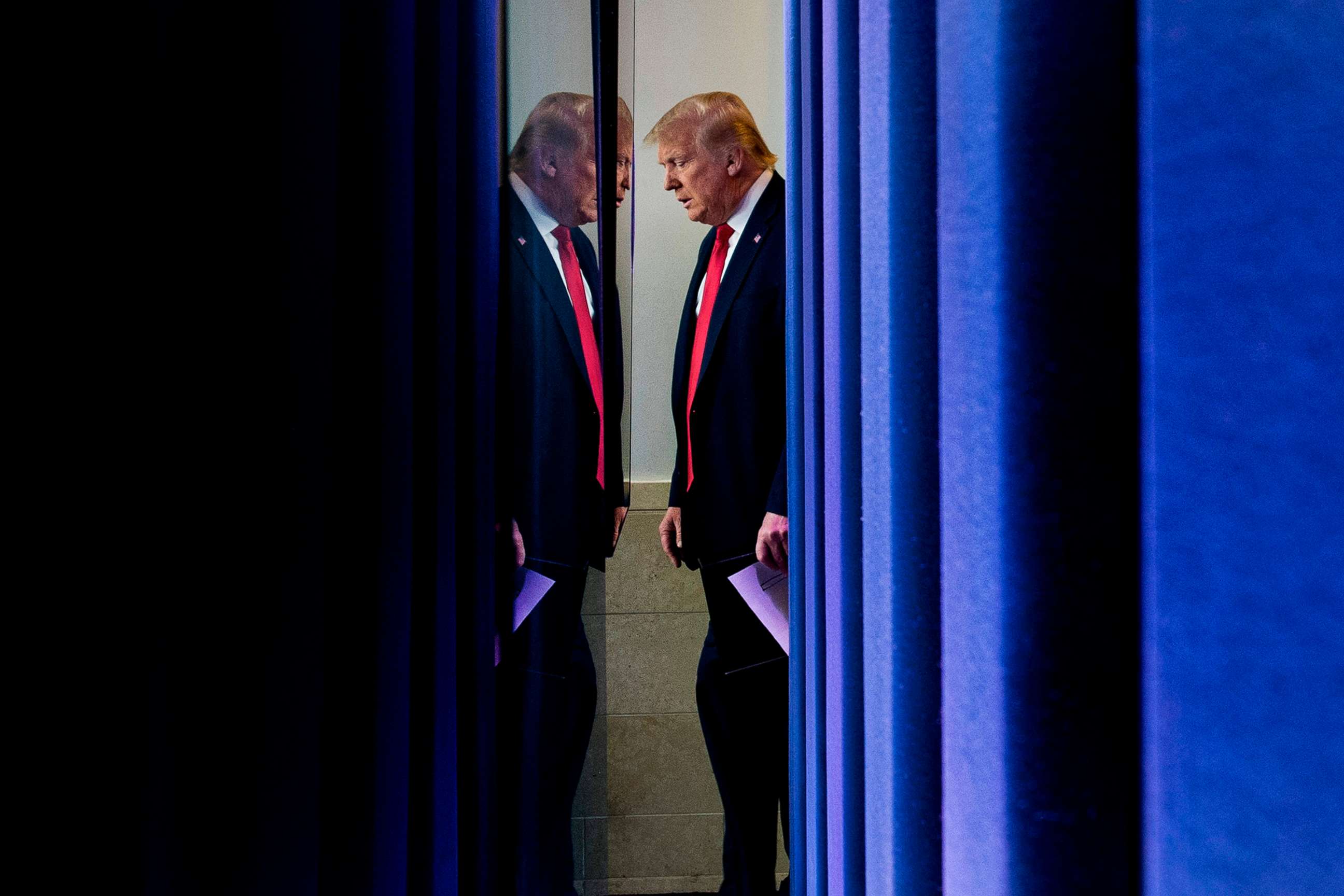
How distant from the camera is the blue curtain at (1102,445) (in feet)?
0.54

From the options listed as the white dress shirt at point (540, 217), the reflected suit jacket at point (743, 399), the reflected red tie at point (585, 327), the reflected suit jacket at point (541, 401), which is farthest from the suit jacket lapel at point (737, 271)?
the white dress shirt at point (540, 217)

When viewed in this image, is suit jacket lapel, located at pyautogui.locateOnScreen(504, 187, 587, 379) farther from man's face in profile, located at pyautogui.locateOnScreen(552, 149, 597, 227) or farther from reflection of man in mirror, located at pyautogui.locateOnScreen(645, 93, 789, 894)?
reflection of man in mirror, located at pyautogui.locateOnScreen(645, 93, 789, 894)

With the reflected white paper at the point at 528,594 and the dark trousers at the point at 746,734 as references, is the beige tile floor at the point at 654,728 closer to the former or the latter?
the dark trousers at the point at 746,734

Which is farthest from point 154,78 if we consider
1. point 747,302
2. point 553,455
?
point 747,302

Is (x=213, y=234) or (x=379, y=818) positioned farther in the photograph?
(x=379, y=818)

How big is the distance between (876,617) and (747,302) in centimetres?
152

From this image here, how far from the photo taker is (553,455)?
3.54 feet

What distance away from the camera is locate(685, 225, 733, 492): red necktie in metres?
1.87

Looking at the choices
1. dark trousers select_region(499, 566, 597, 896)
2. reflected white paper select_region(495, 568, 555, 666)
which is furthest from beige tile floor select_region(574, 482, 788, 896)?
reflected white paper select_region(495, 568, 555, 666)

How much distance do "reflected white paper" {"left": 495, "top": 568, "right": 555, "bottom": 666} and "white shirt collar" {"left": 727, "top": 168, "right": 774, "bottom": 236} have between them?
1179mm

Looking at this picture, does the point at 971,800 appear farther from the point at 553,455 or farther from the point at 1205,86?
the point at 553,455

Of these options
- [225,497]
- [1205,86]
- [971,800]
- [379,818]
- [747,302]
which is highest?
[747,302]

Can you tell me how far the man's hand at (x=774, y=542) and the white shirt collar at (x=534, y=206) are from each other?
2.79 ft

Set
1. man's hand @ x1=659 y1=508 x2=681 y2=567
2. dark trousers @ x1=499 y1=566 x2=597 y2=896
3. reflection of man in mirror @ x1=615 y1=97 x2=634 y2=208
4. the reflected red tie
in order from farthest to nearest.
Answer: man's hand @ x1=659 y1=508 x2=681 y2=567 < reflection of man in mirror @ x1=615 y1=97 x2=634 y2=208 < the reflected red tie < dark trousers @ x1=499 y1=566 x2=597 y2=896
